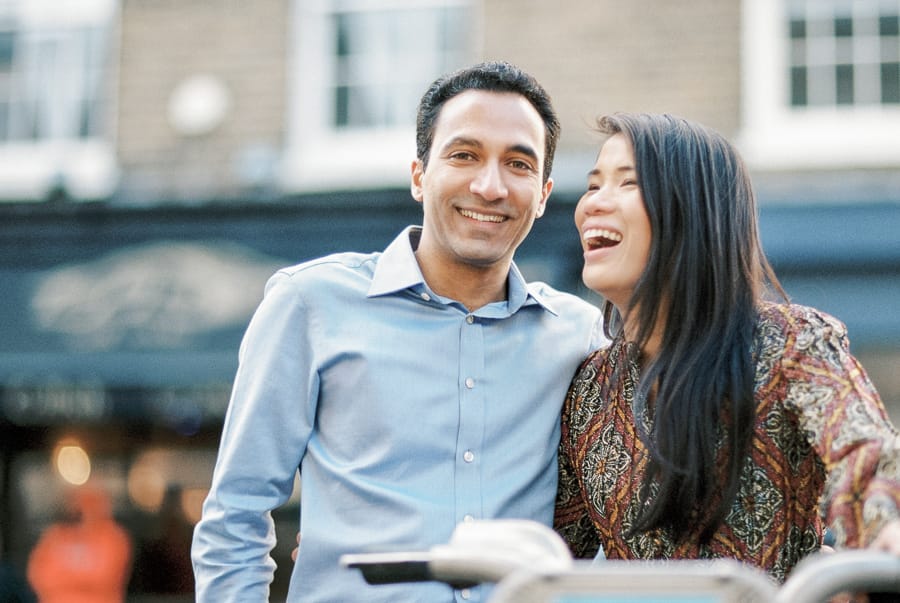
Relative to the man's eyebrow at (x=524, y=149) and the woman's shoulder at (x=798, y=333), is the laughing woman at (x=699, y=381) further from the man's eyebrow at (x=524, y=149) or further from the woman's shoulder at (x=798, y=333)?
the man's eyebrow at (x=524, y=149)

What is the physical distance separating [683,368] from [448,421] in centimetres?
53

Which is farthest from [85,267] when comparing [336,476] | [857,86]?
[336,476]

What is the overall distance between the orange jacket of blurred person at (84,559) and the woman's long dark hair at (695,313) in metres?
4.85

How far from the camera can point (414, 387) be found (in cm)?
254

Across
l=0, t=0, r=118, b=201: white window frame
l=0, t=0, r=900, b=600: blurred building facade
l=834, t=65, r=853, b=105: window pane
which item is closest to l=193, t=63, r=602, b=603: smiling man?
l=0, t=0, r=900, b=600: blurred building facade

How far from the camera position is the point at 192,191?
7.09 meters

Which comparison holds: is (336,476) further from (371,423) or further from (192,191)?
(192,191)

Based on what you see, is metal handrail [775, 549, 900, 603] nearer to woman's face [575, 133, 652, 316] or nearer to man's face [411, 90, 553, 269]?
woman's face [575, 133, 652, 316]

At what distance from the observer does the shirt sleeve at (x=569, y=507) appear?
2.62 m

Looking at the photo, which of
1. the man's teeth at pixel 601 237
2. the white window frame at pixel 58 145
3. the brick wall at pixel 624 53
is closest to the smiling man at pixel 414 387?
the man's teeth at pixel 601 237

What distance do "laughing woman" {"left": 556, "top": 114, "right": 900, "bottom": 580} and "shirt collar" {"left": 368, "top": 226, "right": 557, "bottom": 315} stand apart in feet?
0.81

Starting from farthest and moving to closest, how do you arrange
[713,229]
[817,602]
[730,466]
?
[713,229] → [730,466] → [817,602]

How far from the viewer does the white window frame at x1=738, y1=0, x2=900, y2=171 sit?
6441 mm

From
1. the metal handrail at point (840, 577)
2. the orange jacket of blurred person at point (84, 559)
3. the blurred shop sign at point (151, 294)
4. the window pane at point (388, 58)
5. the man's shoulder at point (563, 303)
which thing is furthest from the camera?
the window pane at point (388, 58)
